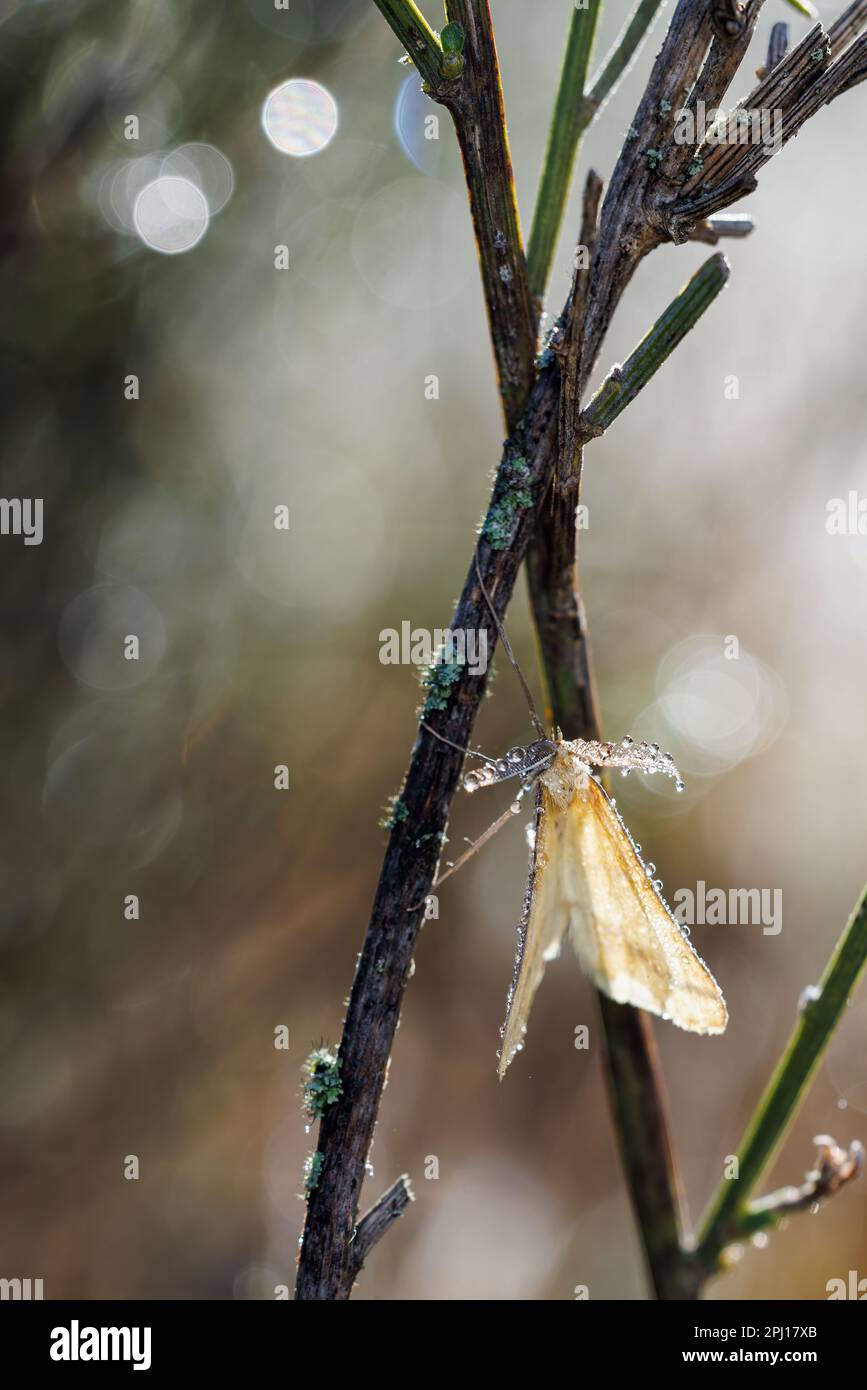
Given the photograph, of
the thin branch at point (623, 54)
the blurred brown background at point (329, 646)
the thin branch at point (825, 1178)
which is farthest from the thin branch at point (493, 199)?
the blurred brown background at point (329, 646)

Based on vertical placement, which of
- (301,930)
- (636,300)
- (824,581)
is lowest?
(301,930)

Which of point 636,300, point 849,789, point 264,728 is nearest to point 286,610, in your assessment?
point 264,728

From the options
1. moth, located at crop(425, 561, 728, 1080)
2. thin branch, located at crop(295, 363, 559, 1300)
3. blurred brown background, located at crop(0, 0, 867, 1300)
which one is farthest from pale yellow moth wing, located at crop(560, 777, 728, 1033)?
blurred brown background, located at crop(0, 0, 867, 1300)

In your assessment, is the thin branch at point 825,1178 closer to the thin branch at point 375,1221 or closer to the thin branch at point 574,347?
the thin branch at point 375,1221

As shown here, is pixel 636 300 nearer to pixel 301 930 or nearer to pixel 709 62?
pixel 709 62

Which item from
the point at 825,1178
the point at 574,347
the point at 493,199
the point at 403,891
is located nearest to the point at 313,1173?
the point at 403,891

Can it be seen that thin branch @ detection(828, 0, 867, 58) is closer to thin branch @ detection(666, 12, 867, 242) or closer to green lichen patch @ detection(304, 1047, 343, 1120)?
thin branch @ detection(666, 12, 867, 242)
